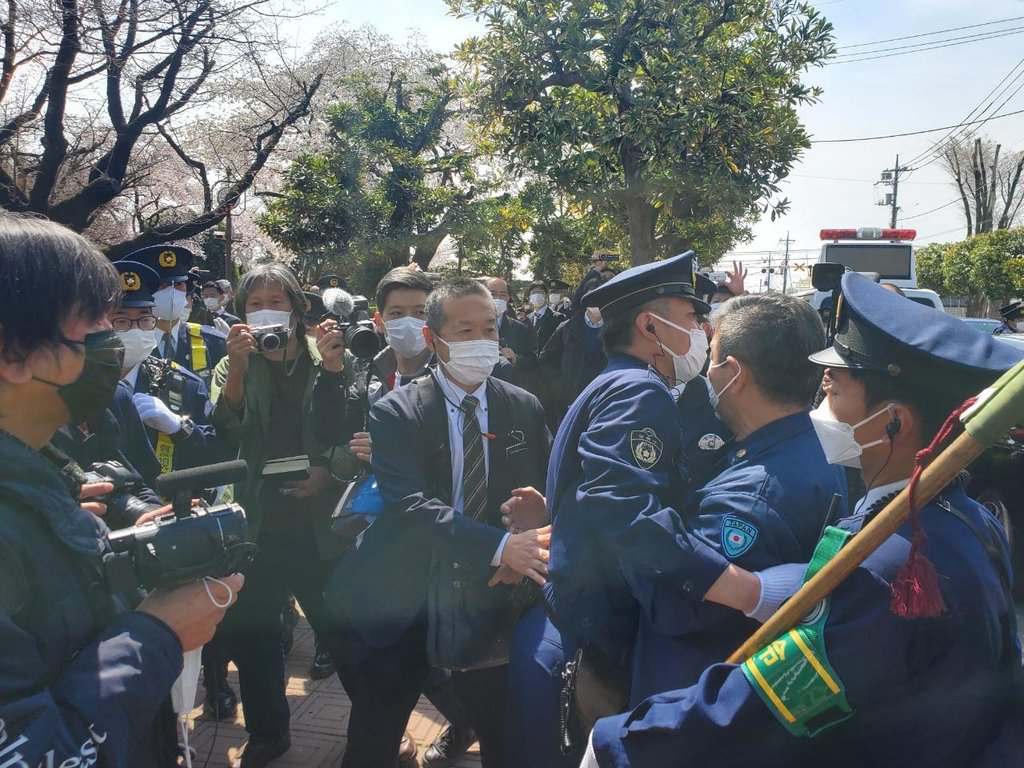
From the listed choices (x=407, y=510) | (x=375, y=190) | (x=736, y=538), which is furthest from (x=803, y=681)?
(x=375, y=190)

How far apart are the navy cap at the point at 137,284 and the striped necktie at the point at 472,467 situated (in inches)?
62.5

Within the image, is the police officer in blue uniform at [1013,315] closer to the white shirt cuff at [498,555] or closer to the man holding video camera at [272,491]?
the man holding video camera at [272,491]

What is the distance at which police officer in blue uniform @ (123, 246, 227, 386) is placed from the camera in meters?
3.87

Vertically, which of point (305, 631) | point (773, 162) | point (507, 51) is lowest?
point (305, 631)

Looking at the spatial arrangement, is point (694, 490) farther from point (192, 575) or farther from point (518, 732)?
point (192, 575)

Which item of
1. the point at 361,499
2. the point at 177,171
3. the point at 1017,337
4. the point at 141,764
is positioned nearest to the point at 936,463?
the point at 141,764

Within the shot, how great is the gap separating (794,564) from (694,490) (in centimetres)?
38

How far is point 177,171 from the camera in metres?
18.8

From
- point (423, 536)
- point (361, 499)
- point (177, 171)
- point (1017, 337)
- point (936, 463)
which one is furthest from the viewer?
point (177, 171)

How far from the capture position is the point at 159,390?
11.3 feet

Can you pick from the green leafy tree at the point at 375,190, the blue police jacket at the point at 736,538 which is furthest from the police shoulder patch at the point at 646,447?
the green leafy tree at the point at 375,190

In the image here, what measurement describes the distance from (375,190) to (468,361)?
15096 millimetres

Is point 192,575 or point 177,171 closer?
point 192,575

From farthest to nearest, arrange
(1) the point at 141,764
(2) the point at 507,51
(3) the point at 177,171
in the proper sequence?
(3) the point at 177,171 → (2) the point at 507,51 → (1) the point at 141,764
